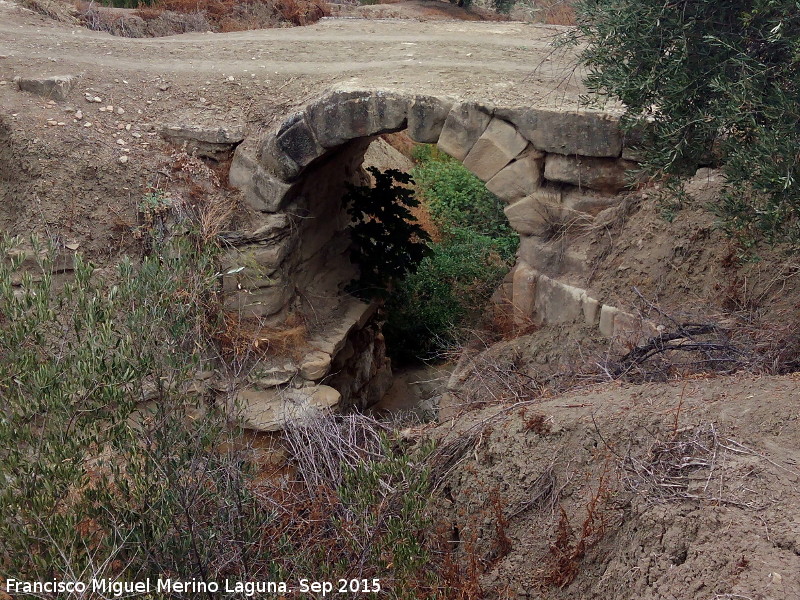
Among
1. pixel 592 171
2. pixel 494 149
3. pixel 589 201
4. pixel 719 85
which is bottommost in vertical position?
pixel 589 201

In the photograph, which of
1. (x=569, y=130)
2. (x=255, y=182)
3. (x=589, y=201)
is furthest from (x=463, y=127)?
(x=255, y=182)

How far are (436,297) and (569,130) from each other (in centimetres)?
530

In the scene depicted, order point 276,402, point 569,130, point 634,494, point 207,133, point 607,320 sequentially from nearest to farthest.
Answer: point 634,494
point 607,320
point 569,130
point 276,402
point 207,133

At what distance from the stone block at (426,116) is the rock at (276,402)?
294 cm

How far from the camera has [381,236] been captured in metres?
10.4

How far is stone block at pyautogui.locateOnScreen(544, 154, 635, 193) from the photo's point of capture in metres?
7.47

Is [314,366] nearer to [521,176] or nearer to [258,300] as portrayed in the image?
[258,300]

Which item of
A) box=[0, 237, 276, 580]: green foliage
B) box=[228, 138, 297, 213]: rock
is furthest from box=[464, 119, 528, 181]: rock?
box=[0, 237, 276, 580]: green foliage

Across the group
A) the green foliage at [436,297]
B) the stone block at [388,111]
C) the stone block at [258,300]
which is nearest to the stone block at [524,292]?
the stone block at [388,111]

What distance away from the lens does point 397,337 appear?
12891 mm

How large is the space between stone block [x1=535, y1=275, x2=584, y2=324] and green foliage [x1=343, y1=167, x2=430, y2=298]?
2766 mm

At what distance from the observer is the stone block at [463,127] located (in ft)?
25.5

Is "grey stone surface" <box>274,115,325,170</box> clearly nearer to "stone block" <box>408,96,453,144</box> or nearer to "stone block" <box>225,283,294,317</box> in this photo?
"stone block" <box>408,96,453,144</box>

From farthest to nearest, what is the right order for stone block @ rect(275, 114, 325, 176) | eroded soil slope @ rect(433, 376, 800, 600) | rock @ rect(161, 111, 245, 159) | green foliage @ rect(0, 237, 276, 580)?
rock @ rect(161, 111, 245, 159) → stone block @ rect(275, 114, 325, 176) → green foliage @ rect(0, 237, 276, 580) → eroded soil slope @ rect(433, 376, 800, 600)
